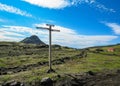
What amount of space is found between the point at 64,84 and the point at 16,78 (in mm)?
7105

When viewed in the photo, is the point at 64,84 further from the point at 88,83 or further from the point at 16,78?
the point at 16,78

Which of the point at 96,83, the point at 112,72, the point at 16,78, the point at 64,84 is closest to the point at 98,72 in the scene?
the point at 112,72

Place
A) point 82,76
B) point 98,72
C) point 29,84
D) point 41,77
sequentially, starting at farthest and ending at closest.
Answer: point 98,72 → point 82,76 → point 41,77 → point 29,84

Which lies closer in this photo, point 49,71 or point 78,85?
point 78,85

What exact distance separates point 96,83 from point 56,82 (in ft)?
19.6

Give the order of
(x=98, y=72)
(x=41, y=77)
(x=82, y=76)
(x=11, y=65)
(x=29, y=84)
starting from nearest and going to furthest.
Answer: (x=29, y=84)
(x=41, y=77)
(x=82, y=76)
(x=98, y=72)
(x=11, y=65)

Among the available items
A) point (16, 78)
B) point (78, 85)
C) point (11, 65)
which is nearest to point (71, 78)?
point (78, 85)

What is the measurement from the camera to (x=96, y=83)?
38.6 m

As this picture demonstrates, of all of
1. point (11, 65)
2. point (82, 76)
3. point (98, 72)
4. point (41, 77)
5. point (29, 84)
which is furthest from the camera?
point (11, 65)

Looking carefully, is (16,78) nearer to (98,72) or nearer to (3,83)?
(3,83)

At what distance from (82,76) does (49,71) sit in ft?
17.2

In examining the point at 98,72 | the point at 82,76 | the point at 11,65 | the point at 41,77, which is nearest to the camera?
the point at 41,77

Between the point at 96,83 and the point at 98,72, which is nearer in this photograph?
the point at 96,83

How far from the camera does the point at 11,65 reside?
52.9 m
